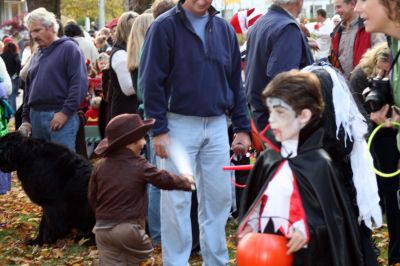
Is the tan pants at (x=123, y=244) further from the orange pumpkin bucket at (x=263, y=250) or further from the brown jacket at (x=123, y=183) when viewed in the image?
the orange pumpkin bucket at (x=263, y=250)

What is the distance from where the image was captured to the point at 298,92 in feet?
13.3

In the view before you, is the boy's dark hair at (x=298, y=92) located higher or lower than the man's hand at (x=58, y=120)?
higher

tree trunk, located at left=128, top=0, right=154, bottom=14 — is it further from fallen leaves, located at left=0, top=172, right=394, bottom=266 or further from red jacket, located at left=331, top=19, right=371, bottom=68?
red jacket, located at left=331, top=19, right=371, bottom=68

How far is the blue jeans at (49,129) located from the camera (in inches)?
297

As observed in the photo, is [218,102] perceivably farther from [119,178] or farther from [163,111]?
[119,178]

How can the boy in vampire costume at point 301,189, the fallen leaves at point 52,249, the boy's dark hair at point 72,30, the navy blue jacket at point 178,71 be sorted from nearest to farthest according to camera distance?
the boy in vampire costume at point 301,189 → the navy blue jacket at point 178,71 → the fallen leaves at point 52,249 → the boy's dark hair at point 72,30

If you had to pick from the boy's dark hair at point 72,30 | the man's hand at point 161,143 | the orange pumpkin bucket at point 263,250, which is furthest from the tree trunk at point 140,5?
the orange pumpkin bucket at point 263,250

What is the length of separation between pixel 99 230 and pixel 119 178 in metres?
0.42

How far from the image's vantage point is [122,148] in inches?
203

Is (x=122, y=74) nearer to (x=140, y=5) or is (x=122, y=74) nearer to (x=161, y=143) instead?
(x=161, y=143)

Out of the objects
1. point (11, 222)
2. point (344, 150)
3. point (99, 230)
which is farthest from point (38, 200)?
point (344, 150)

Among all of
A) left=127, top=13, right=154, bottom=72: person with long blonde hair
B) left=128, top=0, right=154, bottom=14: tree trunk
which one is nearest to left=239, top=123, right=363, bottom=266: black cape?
left=127, top=13, right=154, bottom=72: person with long blonde hair

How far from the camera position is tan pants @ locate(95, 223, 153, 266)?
203 inches

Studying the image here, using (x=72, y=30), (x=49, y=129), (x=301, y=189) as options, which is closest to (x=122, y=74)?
(x=49, y=129)
